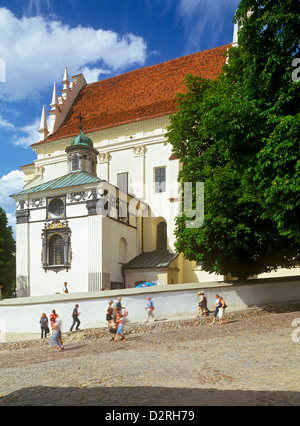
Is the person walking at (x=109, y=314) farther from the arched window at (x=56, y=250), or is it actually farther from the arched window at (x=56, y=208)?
the arched window at (x=56, y=208)

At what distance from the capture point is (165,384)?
819cm

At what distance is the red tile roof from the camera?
35188 mm

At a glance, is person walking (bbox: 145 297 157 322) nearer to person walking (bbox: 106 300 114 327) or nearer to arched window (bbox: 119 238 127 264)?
person walking (bbox: 106 300 114 327)

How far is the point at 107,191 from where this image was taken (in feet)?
89.4

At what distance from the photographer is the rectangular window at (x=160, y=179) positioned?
32.8 m

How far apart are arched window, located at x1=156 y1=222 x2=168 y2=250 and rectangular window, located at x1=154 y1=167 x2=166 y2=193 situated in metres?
2.71

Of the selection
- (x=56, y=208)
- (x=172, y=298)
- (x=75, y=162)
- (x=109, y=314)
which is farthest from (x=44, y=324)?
(x=75, y=162)

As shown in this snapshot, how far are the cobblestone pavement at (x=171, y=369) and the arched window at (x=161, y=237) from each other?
583 inches

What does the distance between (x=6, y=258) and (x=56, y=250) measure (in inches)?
471

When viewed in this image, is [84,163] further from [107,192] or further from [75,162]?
[107,192]
